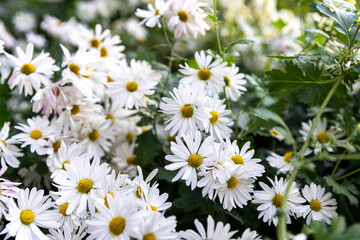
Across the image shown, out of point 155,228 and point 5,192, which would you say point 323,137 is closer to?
point 155,228

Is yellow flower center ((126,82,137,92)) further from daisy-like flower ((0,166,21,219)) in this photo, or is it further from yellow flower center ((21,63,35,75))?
daisy-like flower ((0,166,21,219))

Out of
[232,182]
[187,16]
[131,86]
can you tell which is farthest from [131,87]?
[232,182]

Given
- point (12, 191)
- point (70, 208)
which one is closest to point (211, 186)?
point (70, 208)

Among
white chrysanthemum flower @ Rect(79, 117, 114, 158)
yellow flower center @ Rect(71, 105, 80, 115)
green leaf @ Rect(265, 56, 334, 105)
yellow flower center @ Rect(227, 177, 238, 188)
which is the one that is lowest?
white chrysanthemum flower @ Rect(79, 117, 114, 158)

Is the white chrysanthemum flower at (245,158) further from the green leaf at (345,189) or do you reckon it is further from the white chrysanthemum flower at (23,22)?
the white chrysanthemum flower at (23,22)

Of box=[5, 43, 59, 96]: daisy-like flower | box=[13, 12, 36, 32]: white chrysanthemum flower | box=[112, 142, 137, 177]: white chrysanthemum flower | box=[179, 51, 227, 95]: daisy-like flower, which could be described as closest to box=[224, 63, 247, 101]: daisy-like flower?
box=[179, 51, 227, 95]: daisy-like flower
